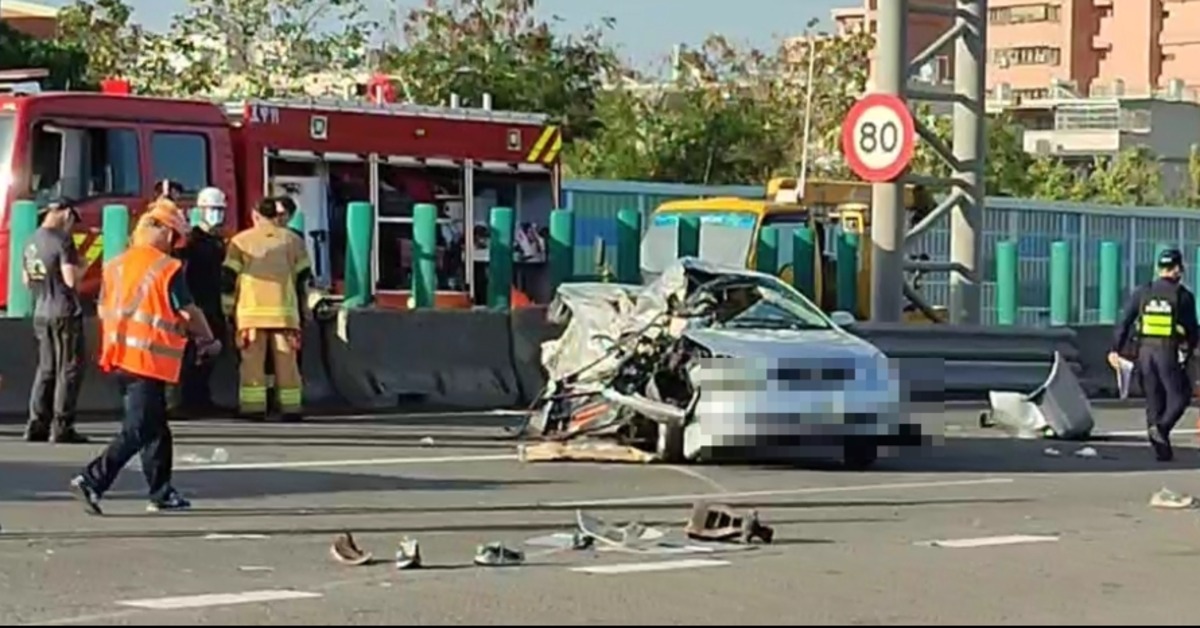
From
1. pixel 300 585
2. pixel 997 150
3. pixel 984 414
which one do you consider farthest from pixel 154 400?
pixel 997 150

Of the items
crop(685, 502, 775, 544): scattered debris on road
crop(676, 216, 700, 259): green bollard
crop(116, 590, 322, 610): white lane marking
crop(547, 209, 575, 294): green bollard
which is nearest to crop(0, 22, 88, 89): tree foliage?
crop(676, 216, 700, 259): green bollard

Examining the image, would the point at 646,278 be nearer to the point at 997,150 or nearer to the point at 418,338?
the point at 418,338

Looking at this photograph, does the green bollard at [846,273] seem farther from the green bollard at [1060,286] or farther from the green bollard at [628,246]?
the green bollard at [1060,286]

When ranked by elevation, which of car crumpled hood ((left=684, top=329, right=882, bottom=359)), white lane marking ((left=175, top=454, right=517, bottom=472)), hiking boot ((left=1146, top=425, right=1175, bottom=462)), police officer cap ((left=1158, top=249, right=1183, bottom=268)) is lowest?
hiking boot ((left=1146, top=425, right=1175, bottom=462))

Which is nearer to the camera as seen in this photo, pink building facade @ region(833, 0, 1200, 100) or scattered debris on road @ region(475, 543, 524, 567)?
scattered debris on road @ region(475, 543, 524, 567)

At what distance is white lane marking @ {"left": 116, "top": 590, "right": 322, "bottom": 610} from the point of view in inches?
388

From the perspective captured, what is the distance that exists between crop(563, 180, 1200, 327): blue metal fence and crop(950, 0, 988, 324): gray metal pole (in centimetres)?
800

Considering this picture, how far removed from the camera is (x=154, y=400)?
43.7ft

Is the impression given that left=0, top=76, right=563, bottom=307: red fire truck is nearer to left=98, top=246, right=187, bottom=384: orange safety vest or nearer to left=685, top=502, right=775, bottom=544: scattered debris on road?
left=98, top=246, right=187, bottom=384: orange safety vest

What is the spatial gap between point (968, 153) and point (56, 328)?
11116mm

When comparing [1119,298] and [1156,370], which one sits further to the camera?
[1119,298]

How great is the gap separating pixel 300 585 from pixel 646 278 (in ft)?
48.1

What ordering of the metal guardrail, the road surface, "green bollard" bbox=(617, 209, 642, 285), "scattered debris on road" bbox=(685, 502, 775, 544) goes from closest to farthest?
1. the road surface
2. "scattered debris on road" bbox=(685, 502, 775, 544)
3. the metal guardrail
4. "green bollard" bbox=(617, 209, 642, 285)

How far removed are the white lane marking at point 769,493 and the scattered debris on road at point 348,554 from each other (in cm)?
292
